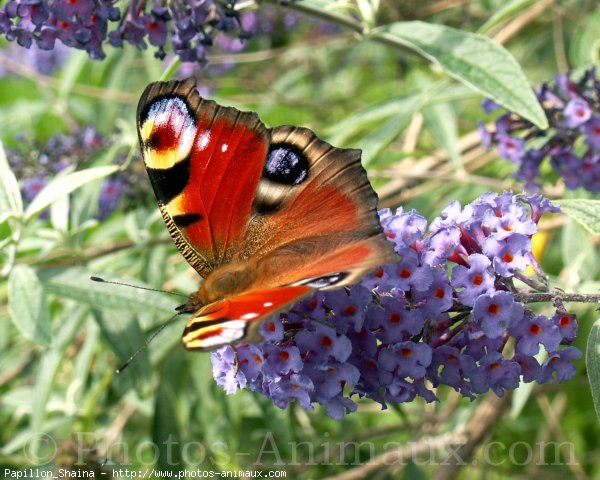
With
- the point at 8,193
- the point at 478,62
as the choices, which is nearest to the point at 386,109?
the point at 478,62

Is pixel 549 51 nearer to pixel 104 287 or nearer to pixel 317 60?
pixel 317 60

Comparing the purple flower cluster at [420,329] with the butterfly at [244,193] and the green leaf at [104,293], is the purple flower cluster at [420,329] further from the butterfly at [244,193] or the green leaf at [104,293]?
the green leaf at [104,293]

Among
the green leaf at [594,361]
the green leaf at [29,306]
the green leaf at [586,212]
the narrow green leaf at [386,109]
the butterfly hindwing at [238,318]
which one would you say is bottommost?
the green leaf at [594,361]

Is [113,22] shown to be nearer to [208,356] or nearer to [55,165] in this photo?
[55,165]

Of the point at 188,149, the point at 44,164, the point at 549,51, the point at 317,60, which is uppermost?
the point at 317,60

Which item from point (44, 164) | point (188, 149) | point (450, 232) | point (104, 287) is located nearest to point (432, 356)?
point (450, 232)

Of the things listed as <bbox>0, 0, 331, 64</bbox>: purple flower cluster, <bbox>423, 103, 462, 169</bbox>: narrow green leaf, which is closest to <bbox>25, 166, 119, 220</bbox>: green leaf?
<bbox>0, 0, 331, 64</bbox>: purple flower cluster

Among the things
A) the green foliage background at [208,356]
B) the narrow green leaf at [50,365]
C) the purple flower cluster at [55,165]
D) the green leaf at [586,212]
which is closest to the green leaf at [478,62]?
the green foliage background at [208,356]
